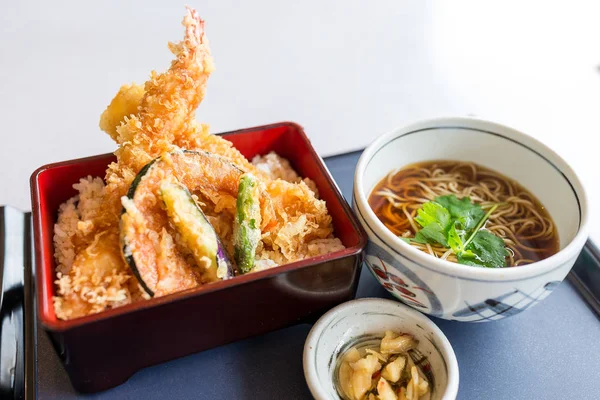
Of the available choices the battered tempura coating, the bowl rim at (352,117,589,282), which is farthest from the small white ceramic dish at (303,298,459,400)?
the battered tempura coating

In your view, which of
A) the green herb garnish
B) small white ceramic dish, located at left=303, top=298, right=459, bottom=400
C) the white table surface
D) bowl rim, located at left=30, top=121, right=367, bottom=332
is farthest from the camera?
the white table surface

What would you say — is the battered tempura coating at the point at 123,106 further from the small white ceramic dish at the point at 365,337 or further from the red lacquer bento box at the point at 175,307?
the small white ceramic dish at the point at 365,337

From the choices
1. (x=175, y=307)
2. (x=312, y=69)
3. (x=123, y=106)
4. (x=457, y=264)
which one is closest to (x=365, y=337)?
(x=457, y=264)

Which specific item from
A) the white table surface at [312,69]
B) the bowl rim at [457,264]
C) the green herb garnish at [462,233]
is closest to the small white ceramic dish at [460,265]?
the bowl rim at [457,264]

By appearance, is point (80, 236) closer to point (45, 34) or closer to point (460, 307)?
point (460, 307)

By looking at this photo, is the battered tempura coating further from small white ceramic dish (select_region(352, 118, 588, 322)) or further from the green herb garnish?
the green herb garnish

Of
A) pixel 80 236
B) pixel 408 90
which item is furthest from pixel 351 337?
pixel 408 90
